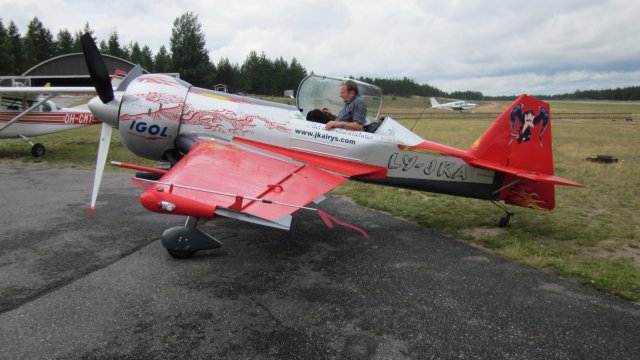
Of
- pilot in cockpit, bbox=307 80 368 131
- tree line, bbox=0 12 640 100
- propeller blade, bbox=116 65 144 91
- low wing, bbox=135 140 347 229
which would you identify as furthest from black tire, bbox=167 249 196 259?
tree line, bbox=0 12 640 100

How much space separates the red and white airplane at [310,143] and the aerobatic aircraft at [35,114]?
23.9ft

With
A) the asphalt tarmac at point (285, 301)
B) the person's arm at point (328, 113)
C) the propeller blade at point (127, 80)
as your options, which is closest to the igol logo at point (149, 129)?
the propeller blade at point (127, 80)

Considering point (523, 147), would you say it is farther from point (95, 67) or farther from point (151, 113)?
point (95, 67)

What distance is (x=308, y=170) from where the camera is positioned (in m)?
5.73

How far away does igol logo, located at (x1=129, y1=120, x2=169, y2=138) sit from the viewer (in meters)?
5.93

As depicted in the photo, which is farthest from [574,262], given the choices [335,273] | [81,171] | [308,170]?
[81,171]

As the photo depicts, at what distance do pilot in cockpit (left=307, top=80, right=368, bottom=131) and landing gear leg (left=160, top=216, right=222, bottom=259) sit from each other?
2367 mm

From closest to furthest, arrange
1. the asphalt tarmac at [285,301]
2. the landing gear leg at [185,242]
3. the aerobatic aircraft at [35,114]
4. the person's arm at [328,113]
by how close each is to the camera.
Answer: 1. the asphalt tarmac at [285,301]
2. the landing gear leg at [185,242]
3. the person's arm at [328,113]
4. the aerobatic aircraft at [35,114]

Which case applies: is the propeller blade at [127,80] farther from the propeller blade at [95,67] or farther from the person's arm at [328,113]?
the person's arm at [328,113]

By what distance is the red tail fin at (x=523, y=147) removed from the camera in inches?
242

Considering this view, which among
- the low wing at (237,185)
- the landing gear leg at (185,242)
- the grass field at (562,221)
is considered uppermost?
the low wing at (237,185)

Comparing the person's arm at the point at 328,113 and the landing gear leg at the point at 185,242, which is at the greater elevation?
the person's arm at the point at 328,113

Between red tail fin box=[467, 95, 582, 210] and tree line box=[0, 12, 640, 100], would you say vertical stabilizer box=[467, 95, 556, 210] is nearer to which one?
red tail fin box=[467, 95, 582, 210]

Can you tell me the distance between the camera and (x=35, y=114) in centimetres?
1343
